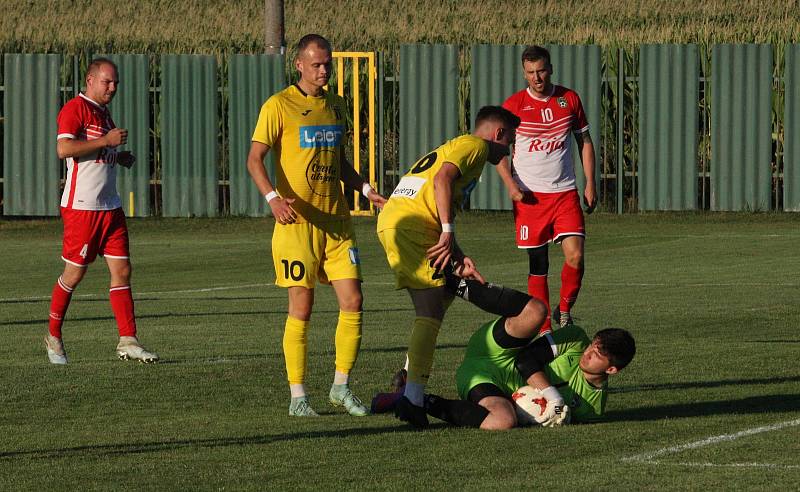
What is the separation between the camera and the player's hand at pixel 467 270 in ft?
31.2

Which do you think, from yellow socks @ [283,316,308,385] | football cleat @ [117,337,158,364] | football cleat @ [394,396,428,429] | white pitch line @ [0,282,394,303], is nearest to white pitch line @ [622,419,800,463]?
football cleat @ [394,396,428,429]

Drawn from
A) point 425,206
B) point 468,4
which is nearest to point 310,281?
point 425,206

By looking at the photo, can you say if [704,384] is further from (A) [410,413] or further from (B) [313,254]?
(B) [313,254]

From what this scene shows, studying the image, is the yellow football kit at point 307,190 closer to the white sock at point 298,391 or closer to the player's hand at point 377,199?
the player's hand at point 377,199

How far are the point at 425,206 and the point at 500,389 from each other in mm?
1168

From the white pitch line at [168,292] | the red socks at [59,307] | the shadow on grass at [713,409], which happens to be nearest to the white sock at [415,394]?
the shadow on grass at [713,409]

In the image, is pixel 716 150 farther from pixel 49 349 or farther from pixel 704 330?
pixel 49 349

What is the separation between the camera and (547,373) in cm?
973

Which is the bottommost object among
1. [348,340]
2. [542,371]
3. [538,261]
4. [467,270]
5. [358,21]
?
[542,371]

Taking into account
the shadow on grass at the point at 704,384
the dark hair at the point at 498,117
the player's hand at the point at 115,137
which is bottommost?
the shadow on grass at the point at 704,384

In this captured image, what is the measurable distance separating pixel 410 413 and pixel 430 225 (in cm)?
119

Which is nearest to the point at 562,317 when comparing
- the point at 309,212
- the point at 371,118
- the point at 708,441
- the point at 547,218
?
the point at 547,218

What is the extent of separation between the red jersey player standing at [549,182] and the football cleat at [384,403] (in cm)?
344

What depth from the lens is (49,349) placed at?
1252 cm
